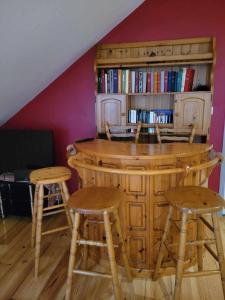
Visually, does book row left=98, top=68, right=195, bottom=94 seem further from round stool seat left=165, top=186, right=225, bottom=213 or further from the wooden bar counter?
round stool seat left=165, top=186, right=225, bottom=213

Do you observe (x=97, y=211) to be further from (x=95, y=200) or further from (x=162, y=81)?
(x=162, y=81)

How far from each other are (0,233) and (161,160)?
1.91 metres

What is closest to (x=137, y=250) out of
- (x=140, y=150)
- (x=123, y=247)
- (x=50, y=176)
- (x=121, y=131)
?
(x=123, y=247)

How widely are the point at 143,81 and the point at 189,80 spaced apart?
50 centimetres

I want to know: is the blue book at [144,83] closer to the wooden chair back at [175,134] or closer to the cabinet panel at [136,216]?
the wooden chair back at [175,134]

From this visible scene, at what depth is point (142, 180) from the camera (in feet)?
5.56

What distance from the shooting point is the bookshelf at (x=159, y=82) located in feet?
8.32

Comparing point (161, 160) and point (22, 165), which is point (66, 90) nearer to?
point (22, 165)

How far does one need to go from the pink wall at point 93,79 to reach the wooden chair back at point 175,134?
44 centimetres

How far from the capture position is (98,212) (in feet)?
4.51

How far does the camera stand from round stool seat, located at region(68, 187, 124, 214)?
1387 millimetres

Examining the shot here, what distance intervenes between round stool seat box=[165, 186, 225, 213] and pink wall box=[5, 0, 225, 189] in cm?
148

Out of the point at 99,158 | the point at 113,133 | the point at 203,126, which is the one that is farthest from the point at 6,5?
the point at 203,126

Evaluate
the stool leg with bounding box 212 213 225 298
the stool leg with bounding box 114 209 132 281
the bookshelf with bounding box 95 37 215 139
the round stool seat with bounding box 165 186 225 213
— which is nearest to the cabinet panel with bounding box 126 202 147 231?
the stool leg with bounding box 114 209 132 281
